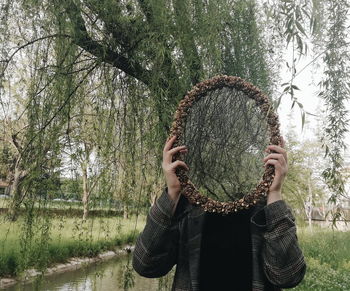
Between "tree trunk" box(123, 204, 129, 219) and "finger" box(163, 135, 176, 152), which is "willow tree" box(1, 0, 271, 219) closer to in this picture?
"tree trunk" box(123, 204, 129, 219)

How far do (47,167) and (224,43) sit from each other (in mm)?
1155

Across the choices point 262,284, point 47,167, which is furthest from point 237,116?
point 47,167

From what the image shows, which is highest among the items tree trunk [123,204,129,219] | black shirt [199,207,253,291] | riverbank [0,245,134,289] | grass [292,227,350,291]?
tree trunk [123,204,129,219]

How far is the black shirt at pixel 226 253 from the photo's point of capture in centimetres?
108

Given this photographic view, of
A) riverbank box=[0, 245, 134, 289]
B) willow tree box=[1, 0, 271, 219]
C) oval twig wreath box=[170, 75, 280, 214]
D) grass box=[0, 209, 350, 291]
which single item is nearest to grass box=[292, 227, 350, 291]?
grass box=[0, 209, 350, 291]

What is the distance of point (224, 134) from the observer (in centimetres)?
127

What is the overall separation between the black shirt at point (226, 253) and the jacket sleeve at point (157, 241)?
10 cm

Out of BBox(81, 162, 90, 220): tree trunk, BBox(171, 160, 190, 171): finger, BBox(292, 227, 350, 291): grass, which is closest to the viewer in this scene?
BBox(171, 160, 190, 171): finger

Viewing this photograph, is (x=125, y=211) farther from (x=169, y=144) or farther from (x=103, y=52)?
(x=169, y=144)

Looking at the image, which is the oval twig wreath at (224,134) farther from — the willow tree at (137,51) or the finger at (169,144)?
the willow tree at (137,51)

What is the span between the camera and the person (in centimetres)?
103

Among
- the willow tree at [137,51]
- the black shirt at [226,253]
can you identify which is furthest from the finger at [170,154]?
the willow tree at [137,51]

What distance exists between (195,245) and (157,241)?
0.33ft

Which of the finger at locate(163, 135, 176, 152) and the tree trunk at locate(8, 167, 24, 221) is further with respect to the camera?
the tree trunk at locate(8, 167, 24, 221)
